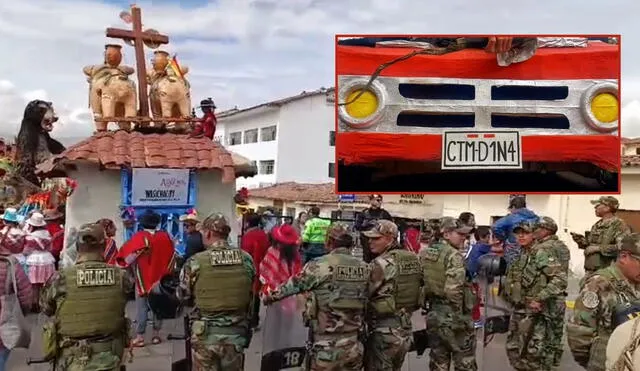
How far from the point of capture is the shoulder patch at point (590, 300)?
4.00m

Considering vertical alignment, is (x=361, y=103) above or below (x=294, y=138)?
below

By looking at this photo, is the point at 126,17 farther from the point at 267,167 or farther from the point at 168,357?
the point at 267,167

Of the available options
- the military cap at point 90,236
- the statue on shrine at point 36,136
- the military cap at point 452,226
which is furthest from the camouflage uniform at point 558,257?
the statue on shrine at point 36,136

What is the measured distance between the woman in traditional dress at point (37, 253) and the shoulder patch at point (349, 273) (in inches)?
201

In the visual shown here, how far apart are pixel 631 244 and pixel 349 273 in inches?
82.3

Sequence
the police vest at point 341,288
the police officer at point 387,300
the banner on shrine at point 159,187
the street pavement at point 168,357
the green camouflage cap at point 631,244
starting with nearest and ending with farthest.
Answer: the green camouflage cap at point 631,244
the police vest at point 341,288
the police officer at point 387,300
the street pavement at point 168,357
the banner on shrine at point 159,187

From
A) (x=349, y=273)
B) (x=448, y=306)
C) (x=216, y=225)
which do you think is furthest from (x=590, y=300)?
(x=216, y=225)

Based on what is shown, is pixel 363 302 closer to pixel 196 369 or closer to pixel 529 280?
pixel 196 369

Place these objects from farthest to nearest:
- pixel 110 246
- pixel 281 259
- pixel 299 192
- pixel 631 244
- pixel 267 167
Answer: pixel 267 167 < pixel 299 192 < pixel 281 259 < pixel 110 246 < pixel 631 244

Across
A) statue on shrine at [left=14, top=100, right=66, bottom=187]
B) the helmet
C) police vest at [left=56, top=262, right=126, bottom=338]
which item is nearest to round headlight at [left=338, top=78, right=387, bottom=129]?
police vest at [left=56, top=262, right=126, bottom=338]

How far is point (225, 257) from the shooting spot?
17.6 ft

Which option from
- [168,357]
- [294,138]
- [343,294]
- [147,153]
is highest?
[294,138]

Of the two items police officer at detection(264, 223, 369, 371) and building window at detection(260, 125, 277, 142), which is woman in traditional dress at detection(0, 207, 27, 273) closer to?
police officer at detection(264, 223, 369, 371)

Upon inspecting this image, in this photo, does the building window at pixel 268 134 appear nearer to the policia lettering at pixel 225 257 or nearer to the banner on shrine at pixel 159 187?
the banner on shrine at pixel 159 187
